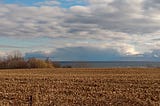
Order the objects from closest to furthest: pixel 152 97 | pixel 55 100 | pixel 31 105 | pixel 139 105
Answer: pixel 31 105 → pixel 139 105 → pixel 55 100 → pixel 152 97

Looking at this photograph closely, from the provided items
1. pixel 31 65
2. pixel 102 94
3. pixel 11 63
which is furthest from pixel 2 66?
pixel 102 94

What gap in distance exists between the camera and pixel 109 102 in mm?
20234

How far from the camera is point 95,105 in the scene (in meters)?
19.2

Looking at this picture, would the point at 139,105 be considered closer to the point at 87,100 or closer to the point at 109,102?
the point at 109,102

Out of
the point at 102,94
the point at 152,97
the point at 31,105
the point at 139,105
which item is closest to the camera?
the point at 31,105

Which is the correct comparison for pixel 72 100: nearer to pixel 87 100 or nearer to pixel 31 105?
pixel 87 100

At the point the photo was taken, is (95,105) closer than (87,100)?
Yes

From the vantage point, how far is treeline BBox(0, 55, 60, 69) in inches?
3971

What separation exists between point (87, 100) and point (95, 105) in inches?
77.0

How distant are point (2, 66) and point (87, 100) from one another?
88.4m

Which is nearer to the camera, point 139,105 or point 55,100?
point 139,105

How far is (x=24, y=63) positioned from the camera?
10431 cm

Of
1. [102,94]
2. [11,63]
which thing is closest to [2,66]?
[11,63]

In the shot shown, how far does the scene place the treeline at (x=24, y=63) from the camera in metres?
101
